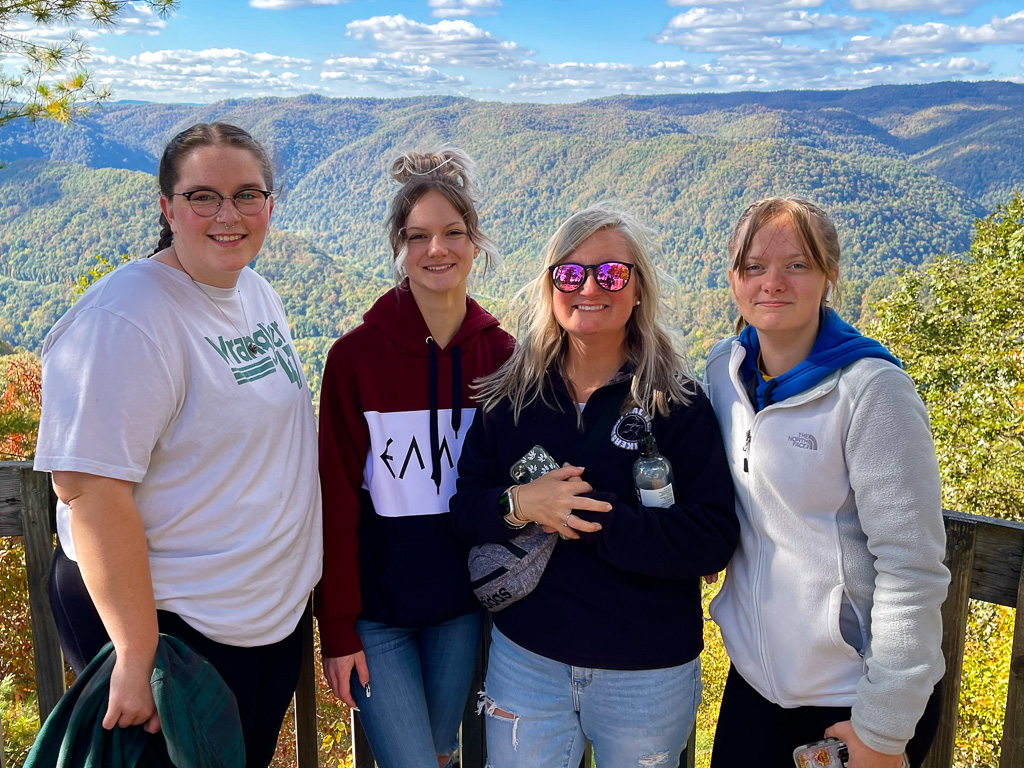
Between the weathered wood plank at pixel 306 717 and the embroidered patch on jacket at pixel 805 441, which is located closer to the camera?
the embroidered patch on jacket at pixel 805 441

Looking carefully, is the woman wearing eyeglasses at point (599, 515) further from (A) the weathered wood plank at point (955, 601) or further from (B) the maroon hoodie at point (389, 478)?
(A) the weathered wood plank at point (955, 601)

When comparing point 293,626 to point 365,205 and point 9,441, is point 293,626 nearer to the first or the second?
point 9,441

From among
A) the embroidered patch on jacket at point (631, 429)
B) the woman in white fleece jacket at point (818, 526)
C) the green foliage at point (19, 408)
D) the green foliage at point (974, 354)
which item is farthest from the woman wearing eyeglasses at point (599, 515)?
the green foliage at point (974, 354)

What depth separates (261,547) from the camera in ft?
5.67

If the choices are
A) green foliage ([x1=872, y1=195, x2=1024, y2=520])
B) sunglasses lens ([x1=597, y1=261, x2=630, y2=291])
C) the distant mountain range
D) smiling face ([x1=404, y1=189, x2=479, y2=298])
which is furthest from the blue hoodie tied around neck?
green foliage ([x1=872, y1=195, x2=1024, y2=520])

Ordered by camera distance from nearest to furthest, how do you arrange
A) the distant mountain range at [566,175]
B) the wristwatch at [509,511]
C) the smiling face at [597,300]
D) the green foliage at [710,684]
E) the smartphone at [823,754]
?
1. the smartphone at [823,754]
2. the wristwatch at [509,511]
3. the smiling face at [597,300]
4. the green foliage at [710,684]
5. the distant mountain range at [566,175]

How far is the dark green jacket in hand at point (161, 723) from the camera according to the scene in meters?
1.50

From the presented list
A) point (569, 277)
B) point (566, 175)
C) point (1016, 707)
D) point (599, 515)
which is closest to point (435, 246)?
point (569, 277)

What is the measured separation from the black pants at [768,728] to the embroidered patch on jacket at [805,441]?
0.56 m

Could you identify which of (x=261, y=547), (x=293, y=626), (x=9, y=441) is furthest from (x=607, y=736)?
(x=9, y=441)

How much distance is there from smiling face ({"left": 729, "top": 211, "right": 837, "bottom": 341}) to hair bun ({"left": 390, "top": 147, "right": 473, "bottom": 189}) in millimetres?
860

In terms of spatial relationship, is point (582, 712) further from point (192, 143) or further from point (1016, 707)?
point (192, 143)

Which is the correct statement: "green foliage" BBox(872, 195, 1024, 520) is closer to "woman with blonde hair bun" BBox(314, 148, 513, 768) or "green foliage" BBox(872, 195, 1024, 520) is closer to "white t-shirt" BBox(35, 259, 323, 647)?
"woman with blonde hair bun" BBox(314, 148, 513, 768)

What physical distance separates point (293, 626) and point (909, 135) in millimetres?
169063
